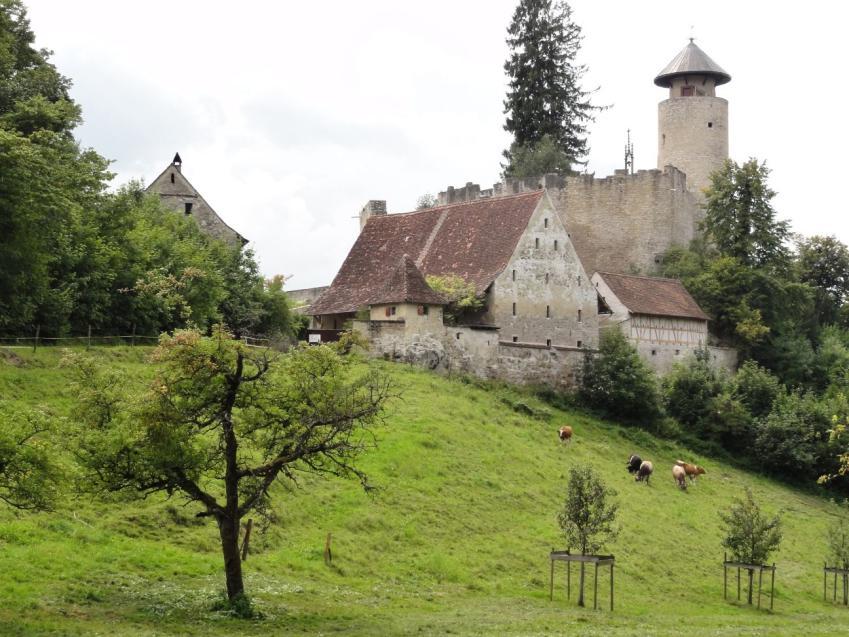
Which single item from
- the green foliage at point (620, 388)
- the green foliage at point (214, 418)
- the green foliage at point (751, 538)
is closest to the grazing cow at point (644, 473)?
the green foliage at point (620, 388)

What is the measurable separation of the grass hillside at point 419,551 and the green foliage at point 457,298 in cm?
574

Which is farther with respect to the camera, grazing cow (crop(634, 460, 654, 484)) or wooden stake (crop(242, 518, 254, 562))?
grazing cow (crop(634, 460, 654, 484))

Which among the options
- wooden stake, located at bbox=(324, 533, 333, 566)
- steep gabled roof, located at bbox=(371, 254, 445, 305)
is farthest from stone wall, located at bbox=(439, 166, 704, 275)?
wooden stake, located at bbox=(324, 533, 333, 566)

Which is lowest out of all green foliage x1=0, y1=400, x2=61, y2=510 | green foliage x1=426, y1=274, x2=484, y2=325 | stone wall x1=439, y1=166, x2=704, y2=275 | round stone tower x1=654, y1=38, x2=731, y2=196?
green foliage x1=0, y1=400, x2=61, y2=510

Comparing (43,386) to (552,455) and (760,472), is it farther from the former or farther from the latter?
(760,472)

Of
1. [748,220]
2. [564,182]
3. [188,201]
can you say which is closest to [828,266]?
[748,220]

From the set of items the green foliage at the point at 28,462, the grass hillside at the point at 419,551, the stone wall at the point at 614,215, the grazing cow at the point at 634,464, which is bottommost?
the grass hillside at the point at 419,551

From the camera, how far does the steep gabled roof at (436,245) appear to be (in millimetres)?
57781

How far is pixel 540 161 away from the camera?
73250 mm

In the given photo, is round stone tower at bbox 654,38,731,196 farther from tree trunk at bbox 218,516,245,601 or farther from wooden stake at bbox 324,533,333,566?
tree trunk at bbox 218,516,245,601

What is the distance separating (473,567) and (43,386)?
39.6ft

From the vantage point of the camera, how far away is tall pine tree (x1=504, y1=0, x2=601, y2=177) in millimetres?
76500

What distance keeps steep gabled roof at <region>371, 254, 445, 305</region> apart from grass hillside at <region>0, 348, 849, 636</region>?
3.36m

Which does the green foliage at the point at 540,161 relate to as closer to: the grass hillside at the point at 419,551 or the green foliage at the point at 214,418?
the grass hillside at the point at 419,551
